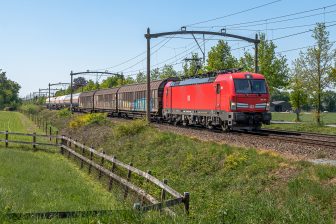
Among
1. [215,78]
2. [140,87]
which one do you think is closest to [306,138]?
[215,78]

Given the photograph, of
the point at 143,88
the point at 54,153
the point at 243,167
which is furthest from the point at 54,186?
the point at 143,88

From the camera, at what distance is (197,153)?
16.2 metres

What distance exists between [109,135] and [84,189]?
12357 millimetres

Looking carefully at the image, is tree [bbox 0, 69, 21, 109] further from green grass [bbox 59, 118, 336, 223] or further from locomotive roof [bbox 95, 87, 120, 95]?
green grass [bbox 59, 118, 336, 223]

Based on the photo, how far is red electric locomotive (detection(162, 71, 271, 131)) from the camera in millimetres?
22500

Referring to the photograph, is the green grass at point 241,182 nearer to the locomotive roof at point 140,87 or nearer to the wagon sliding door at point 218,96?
the wagon sliding door at point 218,96

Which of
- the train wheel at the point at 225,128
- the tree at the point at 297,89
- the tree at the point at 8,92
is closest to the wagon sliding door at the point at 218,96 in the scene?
the train wheel at the point at 225,128

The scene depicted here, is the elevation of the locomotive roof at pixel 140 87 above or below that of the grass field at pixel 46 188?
above

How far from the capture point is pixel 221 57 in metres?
43.8

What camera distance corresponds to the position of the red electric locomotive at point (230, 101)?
22.5 m

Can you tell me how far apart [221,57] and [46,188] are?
1262 inches

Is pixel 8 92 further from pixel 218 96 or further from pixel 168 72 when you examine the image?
pixel 218 96

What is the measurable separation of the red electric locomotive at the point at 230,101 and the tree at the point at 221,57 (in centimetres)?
1579

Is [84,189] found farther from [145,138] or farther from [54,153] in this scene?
[54,153]
